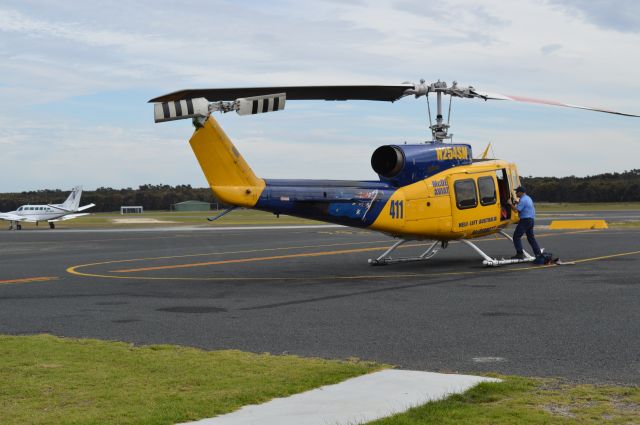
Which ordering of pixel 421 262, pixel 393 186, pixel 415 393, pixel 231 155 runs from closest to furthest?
pixel 415 393, pixel 231 155, pixel 393 186, pixel 421 262

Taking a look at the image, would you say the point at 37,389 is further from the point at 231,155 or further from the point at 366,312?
the point at 231,155

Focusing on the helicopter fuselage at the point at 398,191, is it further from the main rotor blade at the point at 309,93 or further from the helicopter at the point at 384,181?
the main rotor blade at the point at 309,93

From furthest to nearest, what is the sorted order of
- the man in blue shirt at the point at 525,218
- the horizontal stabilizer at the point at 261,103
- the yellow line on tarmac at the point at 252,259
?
1. the yellow line on tarmac at the point at 252,259
2. the man in blue shirt at the point at 525,218
3. the horizontal stabilizer at the point at 261,103

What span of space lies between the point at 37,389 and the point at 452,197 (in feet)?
46.8

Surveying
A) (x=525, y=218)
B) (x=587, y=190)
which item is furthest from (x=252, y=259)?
(x=587, y=190)

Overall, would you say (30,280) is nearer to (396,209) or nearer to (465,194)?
(396,209)

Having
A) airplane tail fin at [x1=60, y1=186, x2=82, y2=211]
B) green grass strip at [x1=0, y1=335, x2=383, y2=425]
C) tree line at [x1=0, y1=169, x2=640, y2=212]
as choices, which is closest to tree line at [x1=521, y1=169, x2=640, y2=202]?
tree line at [x1=0, y1=169, x2=640, y2=212]

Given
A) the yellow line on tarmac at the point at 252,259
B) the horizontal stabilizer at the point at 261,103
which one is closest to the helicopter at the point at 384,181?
the horizontal stabilizer at the point at 261,103

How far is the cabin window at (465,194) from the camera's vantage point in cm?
2045

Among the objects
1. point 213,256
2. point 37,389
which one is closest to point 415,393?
point 37,389

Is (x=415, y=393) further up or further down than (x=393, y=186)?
further down

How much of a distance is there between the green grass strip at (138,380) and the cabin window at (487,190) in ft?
41.6

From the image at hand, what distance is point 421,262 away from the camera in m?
23.5

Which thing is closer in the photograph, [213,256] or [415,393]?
[415,393]
